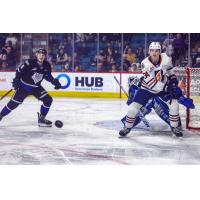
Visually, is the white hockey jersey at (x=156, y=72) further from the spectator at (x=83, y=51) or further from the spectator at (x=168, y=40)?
the spectator at (x=83, y=51)

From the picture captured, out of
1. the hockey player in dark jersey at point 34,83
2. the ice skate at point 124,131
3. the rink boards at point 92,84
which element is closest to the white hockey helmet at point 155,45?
the ice skate at point 124,131

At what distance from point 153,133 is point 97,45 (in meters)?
1.43

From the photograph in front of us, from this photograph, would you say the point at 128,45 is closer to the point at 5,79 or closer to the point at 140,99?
the point at 140,99

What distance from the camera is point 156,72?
183 inches

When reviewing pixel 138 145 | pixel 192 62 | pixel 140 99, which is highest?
pixel 192 62

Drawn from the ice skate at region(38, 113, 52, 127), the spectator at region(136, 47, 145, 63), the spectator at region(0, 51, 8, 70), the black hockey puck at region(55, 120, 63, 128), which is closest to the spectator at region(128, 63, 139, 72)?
the spectator at region(136, 47, 145, 63)

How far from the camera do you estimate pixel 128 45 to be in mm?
5824

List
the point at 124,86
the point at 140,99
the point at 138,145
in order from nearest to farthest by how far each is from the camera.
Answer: the point at 138,145, the point at 140,99, the point at 124,86

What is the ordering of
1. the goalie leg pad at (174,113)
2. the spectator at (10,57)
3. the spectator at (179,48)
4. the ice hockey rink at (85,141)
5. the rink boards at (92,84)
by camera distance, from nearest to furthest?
the ice hockey rink at (85,141) → the goalie leg pad at (174,113) → the spectator at (179,48) → the spectator at (10,57) → the rink boards at (92,84)

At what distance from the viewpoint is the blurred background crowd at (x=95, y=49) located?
195 inches

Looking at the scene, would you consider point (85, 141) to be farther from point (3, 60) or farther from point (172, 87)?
point (3, 60)

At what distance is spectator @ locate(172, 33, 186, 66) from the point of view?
4.96 meters

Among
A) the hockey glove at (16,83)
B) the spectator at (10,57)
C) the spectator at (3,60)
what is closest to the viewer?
the hockey glove at (16,83)

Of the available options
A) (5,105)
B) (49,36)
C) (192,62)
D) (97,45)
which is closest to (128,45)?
(97,45)
